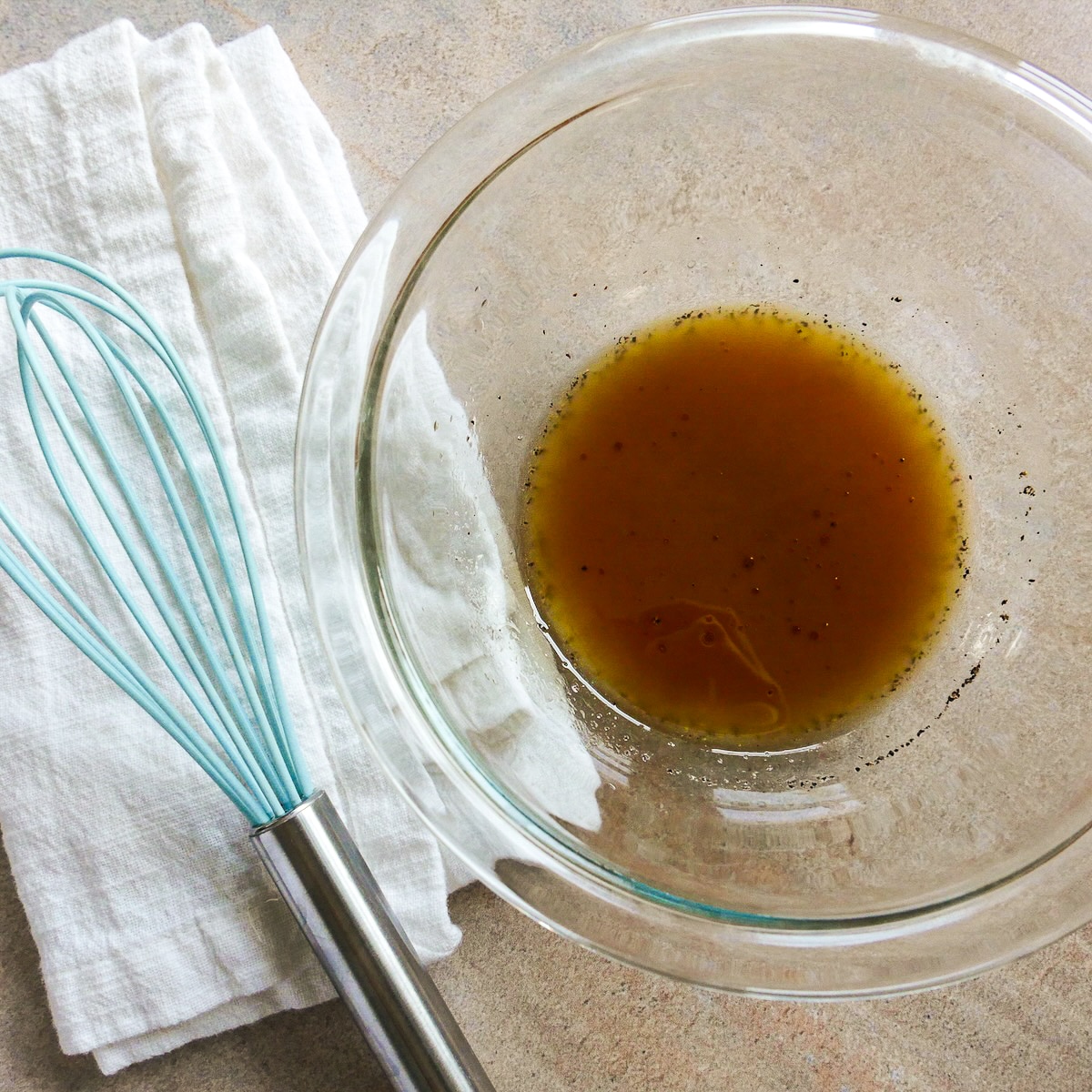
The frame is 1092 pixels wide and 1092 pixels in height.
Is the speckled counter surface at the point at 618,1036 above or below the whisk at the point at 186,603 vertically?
below

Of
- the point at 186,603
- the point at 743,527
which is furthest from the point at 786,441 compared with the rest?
the point at 186,603

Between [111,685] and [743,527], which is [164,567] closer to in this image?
[111,685]

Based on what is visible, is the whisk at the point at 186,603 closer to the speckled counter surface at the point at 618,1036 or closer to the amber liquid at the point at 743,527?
the speckled counter surface at the point at 618,1036

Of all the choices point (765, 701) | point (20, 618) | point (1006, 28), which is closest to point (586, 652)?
point (765, 701)

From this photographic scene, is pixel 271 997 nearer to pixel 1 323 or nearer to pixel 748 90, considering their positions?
pixel 1 323

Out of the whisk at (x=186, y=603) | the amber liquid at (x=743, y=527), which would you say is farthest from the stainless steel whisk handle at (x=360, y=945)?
the amber liquid at (x=743, y=527)

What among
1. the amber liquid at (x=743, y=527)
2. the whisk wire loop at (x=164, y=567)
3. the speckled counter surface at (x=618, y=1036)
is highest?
the whisk wire loop at (x=164, y=567)

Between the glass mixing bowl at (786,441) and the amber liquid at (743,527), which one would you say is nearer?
the glass mixing bowl at (786,441)
